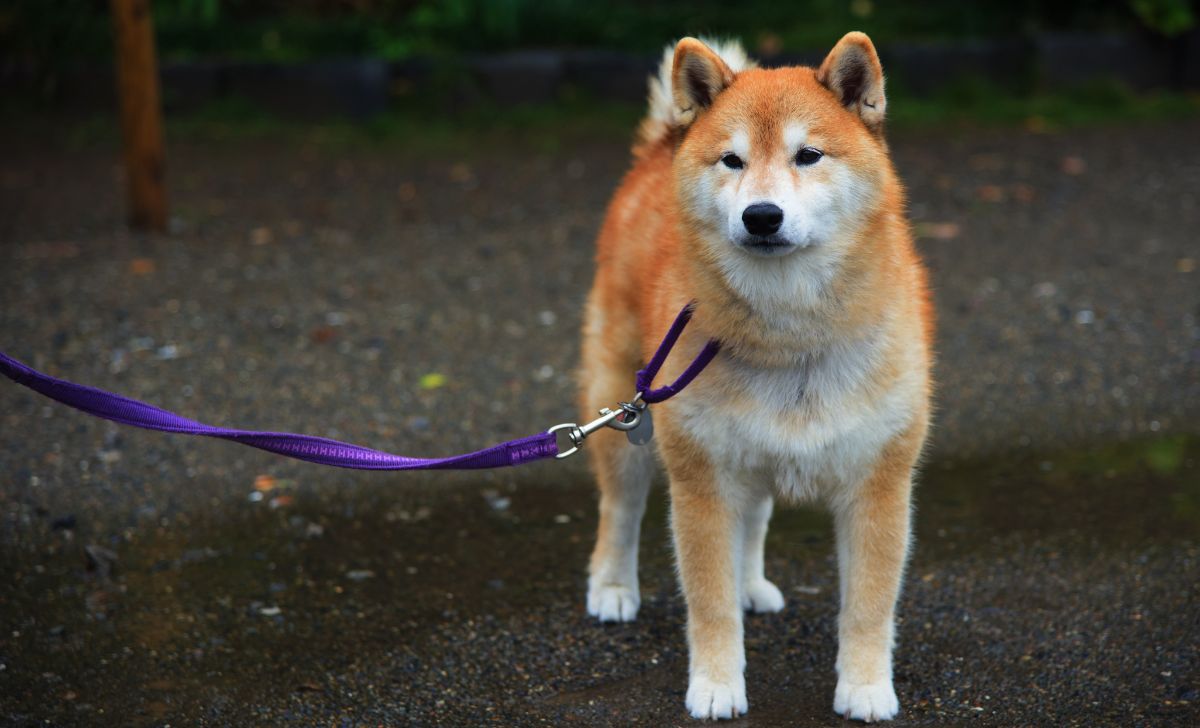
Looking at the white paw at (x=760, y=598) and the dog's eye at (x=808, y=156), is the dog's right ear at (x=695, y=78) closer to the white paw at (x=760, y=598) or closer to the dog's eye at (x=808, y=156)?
the dog's eye at (x=808, y=156)

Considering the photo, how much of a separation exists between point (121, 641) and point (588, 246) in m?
3.93

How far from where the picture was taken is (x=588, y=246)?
6984 millimetres

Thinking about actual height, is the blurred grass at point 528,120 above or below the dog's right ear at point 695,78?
below

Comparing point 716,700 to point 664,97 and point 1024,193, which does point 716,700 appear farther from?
point 1024,193

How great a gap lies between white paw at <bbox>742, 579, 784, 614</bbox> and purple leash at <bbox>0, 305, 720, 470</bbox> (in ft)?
2.45

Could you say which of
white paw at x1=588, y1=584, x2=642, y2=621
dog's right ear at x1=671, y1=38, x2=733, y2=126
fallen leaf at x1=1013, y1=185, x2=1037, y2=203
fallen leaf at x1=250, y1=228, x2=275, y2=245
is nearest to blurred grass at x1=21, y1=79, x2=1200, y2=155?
fallen leaf at x1=1013, y1=185, x2=1037, y2=203

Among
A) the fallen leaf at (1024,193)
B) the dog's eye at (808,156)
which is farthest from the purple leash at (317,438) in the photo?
the fallen leaf at (1024,193)

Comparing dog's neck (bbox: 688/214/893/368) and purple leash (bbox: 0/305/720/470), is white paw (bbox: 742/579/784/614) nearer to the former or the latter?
purple leash (bbox: 0/305/720/470)

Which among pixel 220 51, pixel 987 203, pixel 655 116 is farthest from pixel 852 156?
pixel 220 51

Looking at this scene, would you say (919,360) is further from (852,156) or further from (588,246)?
(588,246)

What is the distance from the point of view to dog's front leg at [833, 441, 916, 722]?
2.98 m

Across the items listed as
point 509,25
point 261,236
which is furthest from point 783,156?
point 509,25

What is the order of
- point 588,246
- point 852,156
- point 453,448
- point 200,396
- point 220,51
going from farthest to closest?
point 220,51 < point 588,246 < point 200,396 < point 453,448 < point 852,156

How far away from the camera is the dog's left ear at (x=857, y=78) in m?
2.84
